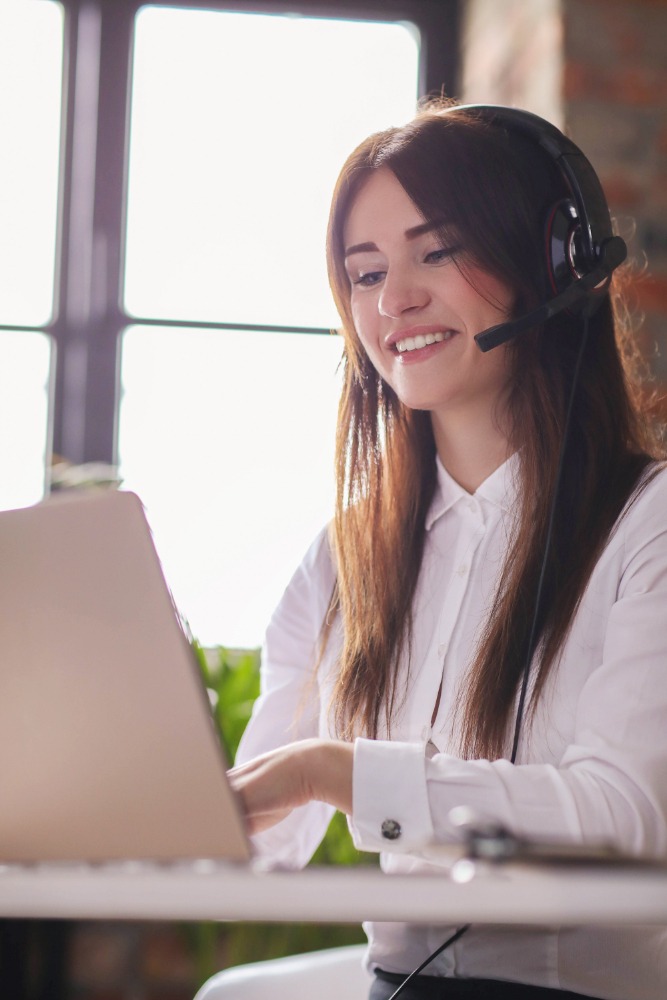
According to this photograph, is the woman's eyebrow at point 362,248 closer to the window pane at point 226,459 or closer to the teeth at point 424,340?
the teeth at point 424,340

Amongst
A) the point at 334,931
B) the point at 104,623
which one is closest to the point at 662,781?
the point at 104,623

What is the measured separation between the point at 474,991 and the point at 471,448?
62 centimetres

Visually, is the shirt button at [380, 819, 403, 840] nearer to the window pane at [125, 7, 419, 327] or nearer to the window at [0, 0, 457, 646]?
the window at [0, 0, 457, 646]

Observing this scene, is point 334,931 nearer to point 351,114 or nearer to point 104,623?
point 104,623

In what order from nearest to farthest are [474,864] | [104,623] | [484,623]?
[474,864]
[104,623]
[484,623]

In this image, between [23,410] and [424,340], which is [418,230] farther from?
[23,410]

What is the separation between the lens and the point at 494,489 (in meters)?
1.21

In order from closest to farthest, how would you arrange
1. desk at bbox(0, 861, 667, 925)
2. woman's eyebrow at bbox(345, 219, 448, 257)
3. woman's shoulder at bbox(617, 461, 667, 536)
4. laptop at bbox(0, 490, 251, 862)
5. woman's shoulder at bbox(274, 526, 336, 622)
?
desk at bbox(0, 861, 667, 925) → laptop at bbox(0, 490, 251, 862) → woman's shoulder at bbox(617, 461, 667, 536) → woman's eyebrow at bbox(345, 219, 448, 257) → woman's shoulder at bbox(274, 526, 336, 622)

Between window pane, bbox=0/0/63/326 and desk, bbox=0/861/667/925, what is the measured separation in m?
2.14

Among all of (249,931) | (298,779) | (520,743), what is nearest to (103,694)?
(298,779)

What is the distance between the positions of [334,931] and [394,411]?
1.14 metres

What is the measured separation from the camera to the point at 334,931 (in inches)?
78.0

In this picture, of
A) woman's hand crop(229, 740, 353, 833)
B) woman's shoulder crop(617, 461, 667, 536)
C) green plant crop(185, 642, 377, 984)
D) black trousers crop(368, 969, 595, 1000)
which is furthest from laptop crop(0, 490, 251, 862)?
green plant crop(185, 642, 377, 984)

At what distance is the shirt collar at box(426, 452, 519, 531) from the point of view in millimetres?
1200
